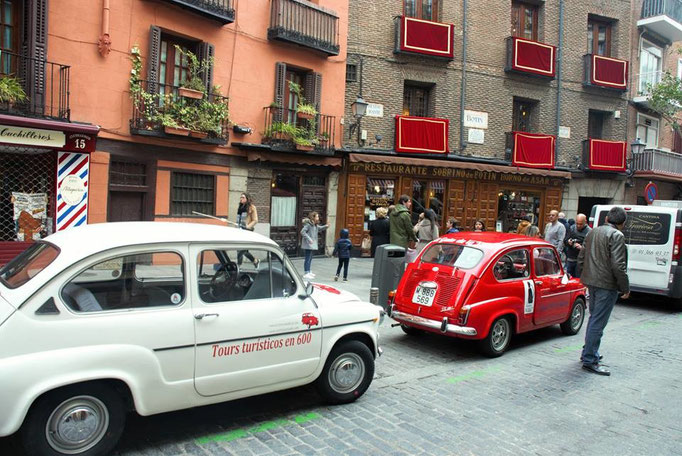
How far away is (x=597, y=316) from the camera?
6477 millimetres

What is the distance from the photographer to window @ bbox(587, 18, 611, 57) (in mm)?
23156

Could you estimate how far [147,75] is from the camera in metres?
13.2

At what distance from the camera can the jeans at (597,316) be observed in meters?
6.46

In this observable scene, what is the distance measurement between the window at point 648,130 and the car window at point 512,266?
21.0 metres

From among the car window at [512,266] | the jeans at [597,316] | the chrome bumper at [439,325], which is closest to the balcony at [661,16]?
the car window at [512,266]

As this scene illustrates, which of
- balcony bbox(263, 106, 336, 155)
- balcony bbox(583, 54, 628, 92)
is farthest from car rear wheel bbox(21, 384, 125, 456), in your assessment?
balcony bbox(583, 54, 628, 92)

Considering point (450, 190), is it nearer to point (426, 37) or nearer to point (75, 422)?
point (426, 37)

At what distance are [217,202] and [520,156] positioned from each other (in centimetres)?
1210

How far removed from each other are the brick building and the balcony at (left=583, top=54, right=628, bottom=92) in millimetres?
49

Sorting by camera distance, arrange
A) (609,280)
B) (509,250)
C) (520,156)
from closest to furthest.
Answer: (609,280), (509,250), (520,156)

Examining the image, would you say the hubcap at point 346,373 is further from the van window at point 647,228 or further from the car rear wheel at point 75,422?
the van window at point 647,228

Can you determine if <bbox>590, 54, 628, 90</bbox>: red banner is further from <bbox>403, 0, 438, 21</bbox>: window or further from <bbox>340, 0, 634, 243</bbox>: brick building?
<bbox>403, 0, 438, 21</bbox>: window

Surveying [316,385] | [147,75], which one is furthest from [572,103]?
[316,385]

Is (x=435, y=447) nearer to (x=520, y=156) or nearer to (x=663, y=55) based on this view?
(x=520, y=156)
